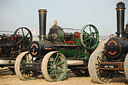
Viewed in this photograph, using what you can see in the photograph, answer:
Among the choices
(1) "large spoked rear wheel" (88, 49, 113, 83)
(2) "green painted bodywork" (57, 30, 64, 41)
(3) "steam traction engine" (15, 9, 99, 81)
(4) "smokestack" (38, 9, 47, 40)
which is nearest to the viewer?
(1) "large spoked rear wheel" (88, 49, 113, 83)

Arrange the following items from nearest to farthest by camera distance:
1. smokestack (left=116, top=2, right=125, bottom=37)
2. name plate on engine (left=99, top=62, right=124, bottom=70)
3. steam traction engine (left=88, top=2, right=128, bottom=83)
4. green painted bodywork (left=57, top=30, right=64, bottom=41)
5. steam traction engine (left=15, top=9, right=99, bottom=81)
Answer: name plate on engine (left=99, top=62, right=124, bottom=70) → steam traction engine (left=88, top=2, right=128, bottom=83) → smokestack (left=116, top=2, right=125, bottom=37) → steam traction engine (left=15, top=9, right=99, bottom=81) → green painted bodywork (left=57, top=30, right=64, bottom=41)

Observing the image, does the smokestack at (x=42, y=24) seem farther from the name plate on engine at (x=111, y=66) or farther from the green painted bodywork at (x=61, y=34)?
the name plate on engine at (x=111, y=66)

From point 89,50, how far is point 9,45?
3.92 metres

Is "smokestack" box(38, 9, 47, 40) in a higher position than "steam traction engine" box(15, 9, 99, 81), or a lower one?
higher

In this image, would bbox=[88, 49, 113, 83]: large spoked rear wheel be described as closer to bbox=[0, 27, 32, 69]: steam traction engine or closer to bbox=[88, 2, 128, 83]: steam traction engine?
bbox=[88, 2, 128, 83]: steam traction engine

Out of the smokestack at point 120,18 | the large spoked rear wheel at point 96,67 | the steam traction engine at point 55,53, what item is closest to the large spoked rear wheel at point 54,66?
the steam traction engine at point 55,53

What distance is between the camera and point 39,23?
10719mm

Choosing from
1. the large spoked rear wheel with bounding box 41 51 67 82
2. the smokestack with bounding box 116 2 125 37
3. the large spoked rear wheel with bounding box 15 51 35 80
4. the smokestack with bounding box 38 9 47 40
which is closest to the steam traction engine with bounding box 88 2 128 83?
the smokestack with bounding box 116 2 125 37

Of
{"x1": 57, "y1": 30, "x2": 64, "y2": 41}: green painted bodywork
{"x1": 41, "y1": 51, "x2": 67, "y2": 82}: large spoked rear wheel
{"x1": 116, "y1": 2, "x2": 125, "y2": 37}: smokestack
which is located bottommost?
{"x1": 41, "y1": 51, "x2": 67, "y2": 82}: large spoked rear wheel

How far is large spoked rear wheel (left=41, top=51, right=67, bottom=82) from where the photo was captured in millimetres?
9055

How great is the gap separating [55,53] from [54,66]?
1.91 ft

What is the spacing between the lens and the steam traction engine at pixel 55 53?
960 cm

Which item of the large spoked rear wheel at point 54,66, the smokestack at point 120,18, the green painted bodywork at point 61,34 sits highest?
the smokestack at point 120,18

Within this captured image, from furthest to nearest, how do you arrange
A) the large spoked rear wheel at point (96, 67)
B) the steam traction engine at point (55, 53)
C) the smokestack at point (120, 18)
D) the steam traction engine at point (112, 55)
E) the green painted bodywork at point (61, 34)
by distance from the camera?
the green painted bodywork at point (61, 34) → the steam traction engine at point (55, 53) → the smokestack at point (120, 18) → the large spoked rear wheel at point (96, 67) → the steam traction engine at point (112, 55)
